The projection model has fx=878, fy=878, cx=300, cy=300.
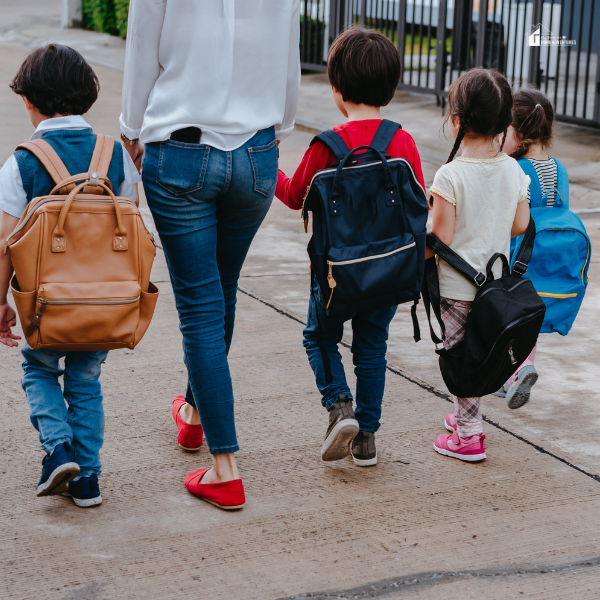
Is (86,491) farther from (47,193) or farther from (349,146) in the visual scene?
(349,146)

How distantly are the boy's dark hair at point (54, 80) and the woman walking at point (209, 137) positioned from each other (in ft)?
0.60

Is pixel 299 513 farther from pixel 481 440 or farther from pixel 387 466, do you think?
pixel 481 440

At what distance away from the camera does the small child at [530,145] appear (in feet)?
12.1

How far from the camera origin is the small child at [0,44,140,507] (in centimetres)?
273

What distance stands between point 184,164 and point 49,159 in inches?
16.4

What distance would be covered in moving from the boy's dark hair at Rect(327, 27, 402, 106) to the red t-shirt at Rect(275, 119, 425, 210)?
0.10 metres

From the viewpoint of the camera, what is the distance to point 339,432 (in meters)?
3.05

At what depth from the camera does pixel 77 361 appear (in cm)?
293

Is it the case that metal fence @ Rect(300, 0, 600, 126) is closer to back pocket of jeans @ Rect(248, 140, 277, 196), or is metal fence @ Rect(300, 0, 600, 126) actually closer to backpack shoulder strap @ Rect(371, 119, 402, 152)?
backpack shoulder strap @ Rect(371, 119, 402, 152)

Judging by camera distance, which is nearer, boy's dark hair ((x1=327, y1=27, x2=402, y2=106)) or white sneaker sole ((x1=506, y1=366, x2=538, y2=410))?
boy's dark hair ((x1=327, y1=27, x2=402, y2=106))

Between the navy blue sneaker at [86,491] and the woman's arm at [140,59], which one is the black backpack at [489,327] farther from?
the navy blue sneaker at [86,491]

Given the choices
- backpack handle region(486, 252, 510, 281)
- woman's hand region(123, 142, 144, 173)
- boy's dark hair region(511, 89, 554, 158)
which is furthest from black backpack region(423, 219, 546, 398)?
woman's hand region(123, 142, 144, 173)

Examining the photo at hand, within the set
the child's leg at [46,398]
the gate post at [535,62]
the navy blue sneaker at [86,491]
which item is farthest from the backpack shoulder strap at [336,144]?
the gate post at [535,62]

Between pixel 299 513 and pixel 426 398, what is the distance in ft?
3.86
